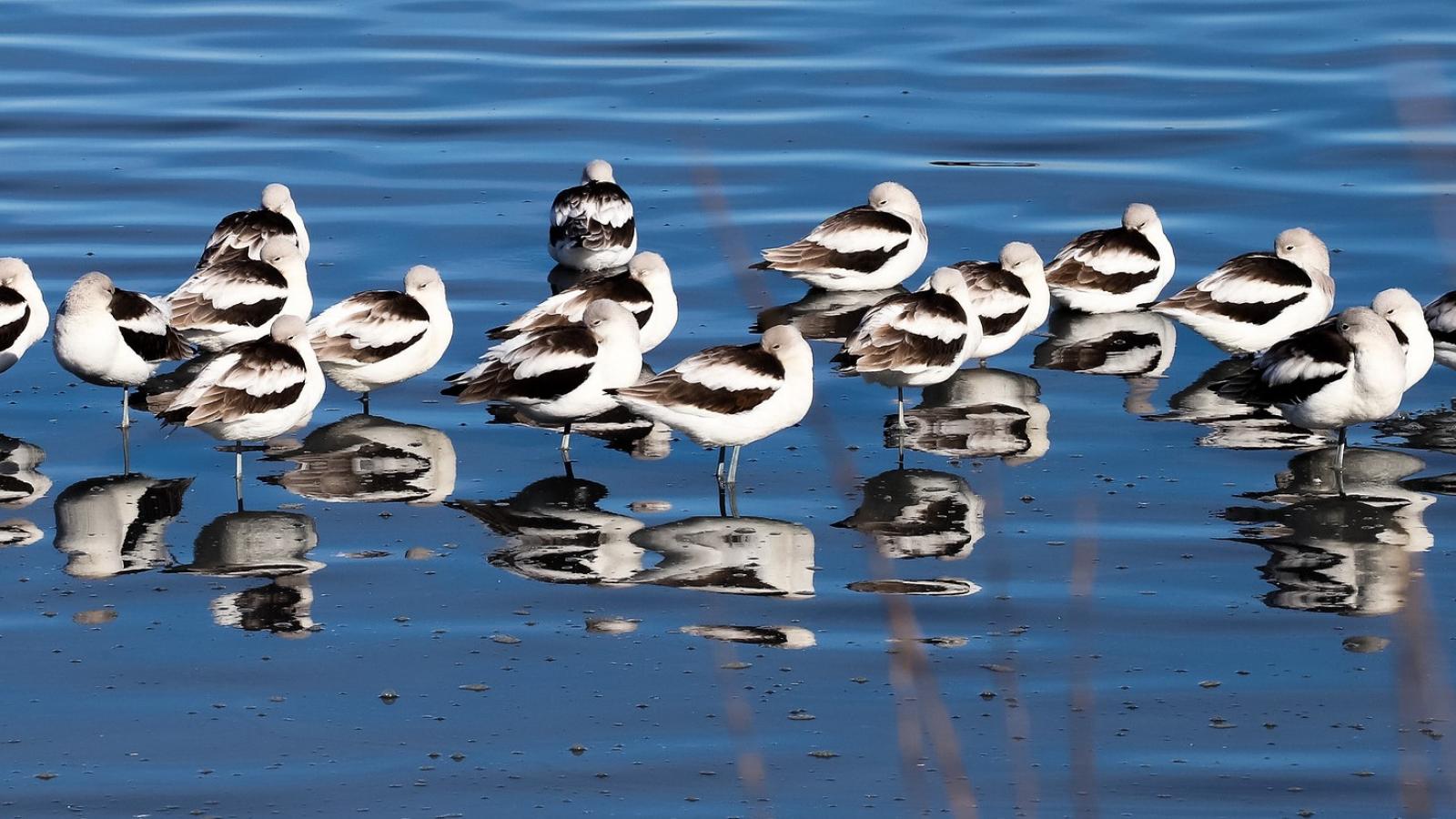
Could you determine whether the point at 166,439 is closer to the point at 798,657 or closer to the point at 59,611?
the point at 59,611

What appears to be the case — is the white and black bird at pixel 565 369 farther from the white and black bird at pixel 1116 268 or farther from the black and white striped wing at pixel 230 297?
the white and black bird at pixel 1116 268

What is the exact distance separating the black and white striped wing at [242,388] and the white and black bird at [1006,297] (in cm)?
468

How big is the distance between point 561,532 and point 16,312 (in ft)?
15.7

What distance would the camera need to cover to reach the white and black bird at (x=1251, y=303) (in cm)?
1467

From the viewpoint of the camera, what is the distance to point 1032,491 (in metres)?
11.9

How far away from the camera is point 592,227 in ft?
55.6

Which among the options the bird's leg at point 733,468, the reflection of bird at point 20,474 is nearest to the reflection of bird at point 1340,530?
the bird's leg at point 733,468

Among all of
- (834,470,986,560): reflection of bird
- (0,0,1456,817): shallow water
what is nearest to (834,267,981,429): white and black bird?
(0,0,1456,817): shallow water

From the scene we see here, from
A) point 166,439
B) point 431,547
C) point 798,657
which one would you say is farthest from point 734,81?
point 798,657

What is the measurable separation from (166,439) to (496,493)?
100 inches

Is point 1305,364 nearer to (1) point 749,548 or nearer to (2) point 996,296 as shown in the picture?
(2) point 996,296

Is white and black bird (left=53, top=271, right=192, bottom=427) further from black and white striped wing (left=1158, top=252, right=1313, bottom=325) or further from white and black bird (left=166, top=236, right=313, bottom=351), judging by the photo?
black and white striped wing (left=1158, top=252, right=1313, bottom=325)

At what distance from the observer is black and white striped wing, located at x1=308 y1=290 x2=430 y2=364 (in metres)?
13.1

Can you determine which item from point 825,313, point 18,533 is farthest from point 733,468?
point 825,313
